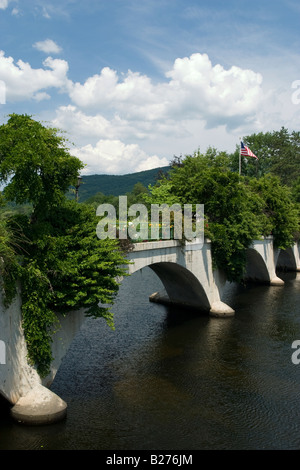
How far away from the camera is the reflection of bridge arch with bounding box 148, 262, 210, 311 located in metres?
24.2

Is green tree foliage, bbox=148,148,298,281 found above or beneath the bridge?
above

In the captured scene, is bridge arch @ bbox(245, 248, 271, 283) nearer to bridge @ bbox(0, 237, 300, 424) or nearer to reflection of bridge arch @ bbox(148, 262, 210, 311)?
bridge @ bbox(0, 237, 300, 424)

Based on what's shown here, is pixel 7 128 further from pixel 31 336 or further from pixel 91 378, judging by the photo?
pixel 91 378

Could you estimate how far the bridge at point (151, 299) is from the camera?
11859 millimetres

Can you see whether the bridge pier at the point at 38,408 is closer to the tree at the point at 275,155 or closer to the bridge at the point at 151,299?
the bridge at the point at 151,299

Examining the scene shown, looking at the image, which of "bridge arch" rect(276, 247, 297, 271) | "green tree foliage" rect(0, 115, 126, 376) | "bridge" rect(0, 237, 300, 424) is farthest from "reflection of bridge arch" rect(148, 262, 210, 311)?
"bridge arch" rect(276, 247, 297, 271)

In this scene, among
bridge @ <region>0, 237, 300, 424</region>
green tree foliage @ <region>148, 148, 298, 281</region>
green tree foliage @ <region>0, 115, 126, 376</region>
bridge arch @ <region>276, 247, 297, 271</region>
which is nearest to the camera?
bridge @ <region>0, 237, 300, 424</region>

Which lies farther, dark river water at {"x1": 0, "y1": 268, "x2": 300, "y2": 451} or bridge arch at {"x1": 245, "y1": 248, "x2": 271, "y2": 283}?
bridge arch at {"x1": 245, "y1": 248, "x2": 271, "y2": 283}

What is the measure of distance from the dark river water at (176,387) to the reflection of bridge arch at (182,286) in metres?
1.09

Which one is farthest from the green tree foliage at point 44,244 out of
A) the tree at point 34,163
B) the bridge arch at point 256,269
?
the bridge arch at point 256,269

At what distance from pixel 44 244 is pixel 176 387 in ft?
26.2

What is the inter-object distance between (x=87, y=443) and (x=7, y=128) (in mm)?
10231

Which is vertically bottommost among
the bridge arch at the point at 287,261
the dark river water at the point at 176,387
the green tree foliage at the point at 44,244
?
the dark river water at the point at 176,387

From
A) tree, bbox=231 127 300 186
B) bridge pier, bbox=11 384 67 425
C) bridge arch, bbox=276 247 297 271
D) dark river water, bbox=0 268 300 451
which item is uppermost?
tree, bbox=231 127 300 186
